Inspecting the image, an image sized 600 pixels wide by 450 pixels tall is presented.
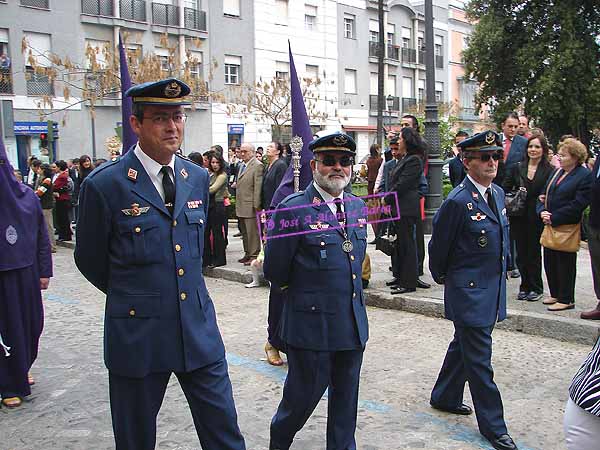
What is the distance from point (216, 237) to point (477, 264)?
22.8 ft

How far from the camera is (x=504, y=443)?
417 centimetres

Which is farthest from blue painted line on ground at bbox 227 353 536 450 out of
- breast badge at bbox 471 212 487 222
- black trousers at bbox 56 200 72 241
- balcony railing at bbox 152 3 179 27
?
balcony railing at bbox 152 3 179 27

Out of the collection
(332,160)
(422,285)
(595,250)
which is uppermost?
(332,160)

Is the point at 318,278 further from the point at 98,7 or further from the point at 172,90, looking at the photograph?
the point at 98,7

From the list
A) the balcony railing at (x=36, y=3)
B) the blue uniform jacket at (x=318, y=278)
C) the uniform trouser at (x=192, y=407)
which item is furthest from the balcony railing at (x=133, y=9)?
the uniform trouser at (x=192, y=407)

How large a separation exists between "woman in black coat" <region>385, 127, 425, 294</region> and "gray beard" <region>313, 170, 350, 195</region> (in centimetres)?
419

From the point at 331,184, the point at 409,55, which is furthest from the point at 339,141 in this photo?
the point at 409,55

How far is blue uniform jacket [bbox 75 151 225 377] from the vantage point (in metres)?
3.10

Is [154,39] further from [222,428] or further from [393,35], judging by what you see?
[222,428]

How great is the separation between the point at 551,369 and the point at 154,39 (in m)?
29.2

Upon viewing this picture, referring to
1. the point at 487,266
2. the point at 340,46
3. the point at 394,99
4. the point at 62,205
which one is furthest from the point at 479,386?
the point at 394,99

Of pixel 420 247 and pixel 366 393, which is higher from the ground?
pixel 420 247

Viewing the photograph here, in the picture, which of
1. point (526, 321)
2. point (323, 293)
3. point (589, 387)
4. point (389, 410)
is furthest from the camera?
point (526, 321)

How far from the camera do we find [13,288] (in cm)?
515
